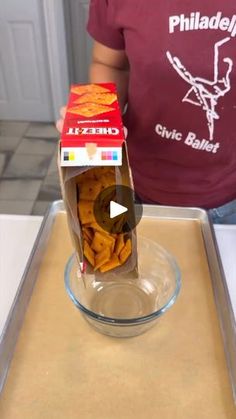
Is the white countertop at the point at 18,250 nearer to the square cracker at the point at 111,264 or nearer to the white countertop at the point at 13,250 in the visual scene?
the white countertop at the point at 13,250

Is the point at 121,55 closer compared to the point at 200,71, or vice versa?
the point at 200,71

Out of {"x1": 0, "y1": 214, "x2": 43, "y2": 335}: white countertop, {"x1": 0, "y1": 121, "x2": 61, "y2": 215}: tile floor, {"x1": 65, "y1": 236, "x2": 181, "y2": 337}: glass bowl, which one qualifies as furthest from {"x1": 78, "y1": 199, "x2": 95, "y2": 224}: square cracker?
{"x1": 0, "y1": 121, "x2": 61, "y2": 215}: tile floor

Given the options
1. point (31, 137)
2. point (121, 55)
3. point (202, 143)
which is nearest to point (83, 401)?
point (202, 143)

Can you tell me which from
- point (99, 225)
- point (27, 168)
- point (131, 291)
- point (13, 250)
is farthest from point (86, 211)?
point (27, 168)

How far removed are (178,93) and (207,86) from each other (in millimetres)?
49

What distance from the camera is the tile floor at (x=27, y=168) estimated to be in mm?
1871

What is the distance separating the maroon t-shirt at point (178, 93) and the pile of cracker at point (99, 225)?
0.31m

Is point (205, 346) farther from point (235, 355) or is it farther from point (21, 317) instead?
point (21, 317)

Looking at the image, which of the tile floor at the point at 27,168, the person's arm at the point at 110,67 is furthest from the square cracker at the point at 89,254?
the tile floor at the point at 27,168

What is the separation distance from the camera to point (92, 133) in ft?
1.43

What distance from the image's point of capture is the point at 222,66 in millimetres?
659

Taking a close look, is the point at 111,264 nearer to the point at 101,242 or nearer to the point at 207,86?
the point at 101,242

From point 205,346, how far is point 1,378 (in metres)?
0.25

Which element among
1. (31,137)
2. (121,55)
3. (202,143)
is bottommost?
(31,137)
